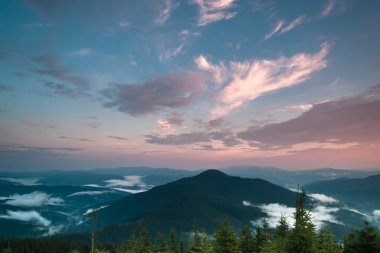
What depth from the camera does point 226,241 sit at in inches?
1572

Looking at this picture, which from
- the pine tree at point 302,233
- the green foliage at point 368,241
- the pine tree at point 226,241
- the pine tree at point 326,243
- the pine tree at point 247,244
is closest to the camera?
the pine tree at point 302,233

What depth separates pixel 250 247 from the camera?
52625 mm

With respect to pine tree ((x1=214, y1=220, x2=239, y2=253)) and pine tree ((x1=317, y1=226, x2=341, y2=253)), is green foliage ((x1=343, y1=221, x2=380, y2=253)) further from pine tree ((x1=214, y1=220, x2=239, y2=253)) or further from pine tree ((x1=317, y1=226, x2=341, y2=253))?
pine tree ((x1=214, y1=220, x2=239, y2=253))

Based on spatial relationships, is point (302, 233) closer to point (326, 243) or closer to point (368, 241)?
point (368, 241)

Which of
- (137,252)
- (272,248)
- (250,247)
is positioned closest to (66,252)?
(137,252)

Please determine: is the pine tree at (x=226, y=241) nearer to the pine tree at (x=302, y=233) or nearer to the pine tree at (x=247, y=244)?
Answer: the pine tree at (x=247, y=244)

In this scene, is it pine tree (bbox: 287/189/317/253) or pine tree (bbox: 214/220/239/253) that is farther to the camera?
pine tree (bbox: 214/220/239/253)

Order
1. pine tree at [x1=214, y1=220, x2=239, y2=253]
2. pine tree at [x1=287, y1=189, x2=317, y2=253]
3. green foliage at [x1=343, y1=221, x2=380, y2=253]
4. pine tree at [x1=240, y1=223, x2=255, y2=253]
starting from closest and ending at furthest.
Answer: pine tree at [x1=287, y1=189, x2=317, y2=253], green foliage at [x1=343, y1=221, x2=380, y2=253], pine tree at [x1=214, y1=220, x2=239, y2=253], pine tree at [x1=240, y1=223, x2=255, y2=253]

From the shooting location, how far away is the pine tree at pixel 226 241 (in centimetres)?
3934

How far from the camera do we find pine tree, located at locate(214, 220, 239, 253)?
129ft

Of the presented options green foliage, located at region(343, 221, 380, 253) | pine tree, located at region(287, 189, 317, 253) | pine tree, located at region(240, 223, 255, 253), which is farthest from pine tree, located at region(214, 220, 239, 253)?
green foliage, located at region(343, 221, 380, 253)

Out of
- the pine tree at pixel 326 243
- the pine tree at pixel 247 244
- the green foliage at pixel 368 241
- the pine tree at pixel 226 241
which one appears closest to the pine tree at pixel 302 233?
the green foliage at pixel 368 241

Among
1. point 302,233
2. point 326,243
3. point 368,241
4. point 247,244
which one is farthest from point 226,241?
point 368,241

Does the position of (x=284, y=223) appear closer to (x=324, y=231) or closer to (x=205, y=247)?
(x=324, y=231)
